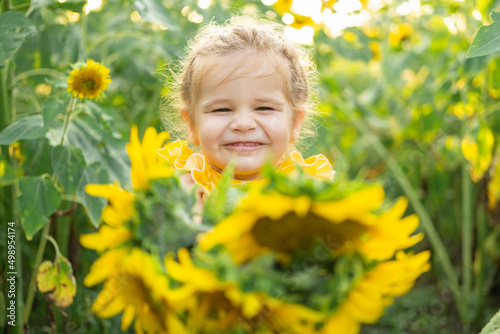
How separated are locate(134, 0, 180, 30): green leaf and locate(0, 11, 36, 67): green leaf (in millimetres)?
237

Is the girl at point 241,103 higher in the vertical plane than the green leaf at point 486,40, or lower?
lower

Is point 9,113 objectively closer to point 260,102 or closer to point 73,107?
point 73,107

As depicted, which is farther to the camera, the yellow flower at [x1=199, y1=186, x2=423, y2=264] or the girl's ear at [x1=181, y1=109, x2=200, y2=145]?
the girl's ear at [x1=181, y1=109, x2=200, y2=145]

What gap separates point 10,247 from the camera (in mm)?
1178

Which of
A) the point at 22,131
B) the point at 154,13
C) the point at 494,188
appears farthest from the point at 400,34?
the point at 22,131

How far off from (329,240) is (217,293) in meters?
0.12

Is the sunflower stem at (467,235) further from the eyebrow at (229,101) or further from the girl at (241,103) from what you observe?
the eyebrow at (229,101)

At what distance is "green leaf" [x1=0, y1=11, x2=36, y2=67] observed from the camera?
39.4 inches

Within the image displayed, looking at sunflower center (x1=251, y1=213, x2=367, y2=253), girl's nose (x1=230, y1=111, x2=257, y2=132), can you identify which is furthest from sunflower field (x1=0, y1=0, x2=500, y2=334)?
girl's nose (x1=230, y1=111, x2=257, y2=132)

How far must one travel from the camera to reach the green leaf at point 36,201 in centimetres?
100

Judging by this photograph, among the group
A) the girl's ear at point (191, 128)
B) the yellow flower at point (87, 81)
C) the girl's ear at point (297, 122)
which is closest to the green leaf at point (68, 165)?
the yellow flower at point (87, 81)

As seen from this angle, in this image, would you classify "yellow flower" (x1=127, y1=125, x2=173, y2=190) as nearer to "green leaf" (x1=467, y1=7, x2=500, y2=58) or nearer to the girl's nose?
the girl's nose

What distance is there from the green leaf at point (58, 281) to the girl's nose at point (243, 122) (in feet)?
1.67

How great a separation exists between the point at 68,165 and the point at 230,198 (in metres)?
0.60
